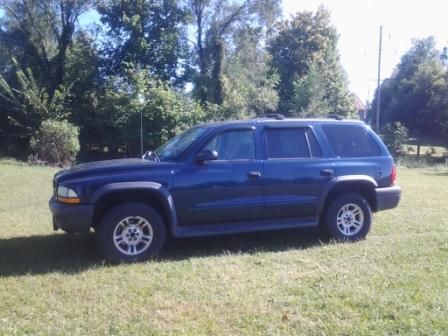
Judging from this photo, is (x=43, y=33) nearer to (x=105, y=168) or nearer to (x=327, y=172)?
(x=105, y=168)

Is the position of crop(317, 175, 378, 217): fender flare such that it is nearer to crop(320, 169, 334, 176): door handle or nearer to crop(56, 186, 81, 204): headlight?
crop(320, 169, 334, 176): door handle

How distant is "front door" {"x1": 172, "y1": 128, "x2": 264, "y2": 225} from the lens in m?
5.79

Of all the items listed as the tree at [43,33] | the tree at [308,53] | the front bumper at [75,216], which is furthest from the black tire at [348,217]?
the tree at [308,53]

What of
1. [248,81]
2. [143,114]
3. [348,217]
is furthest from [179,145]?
[248,81]

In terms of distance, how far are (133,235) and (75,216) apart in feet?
2.37

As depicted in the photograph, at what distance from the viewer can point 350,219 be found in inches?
264

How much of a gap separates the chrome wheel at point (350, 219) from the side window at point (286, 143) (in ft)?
3.25

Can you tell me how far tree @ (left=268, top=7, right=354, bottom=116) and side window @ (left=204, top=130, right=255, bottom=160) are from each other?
34663 mm

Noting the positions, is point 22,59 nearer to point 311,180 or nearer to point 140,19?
point 140,19

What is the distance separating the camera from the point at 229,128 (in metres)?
6.22

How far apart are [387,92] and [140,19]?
4751cm

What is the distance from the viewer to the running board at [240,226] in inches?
230

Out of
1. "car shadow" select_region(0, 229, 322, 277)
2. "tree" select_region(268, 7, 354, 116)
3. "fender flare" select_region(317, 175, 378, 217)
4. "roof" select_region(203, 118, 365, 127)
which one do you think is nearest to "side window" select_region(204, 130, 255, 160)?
"roof" select_region(203, 118, 365, 127)

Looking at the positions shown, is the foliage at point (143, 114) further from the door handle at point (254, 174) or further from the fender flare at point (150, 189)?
the fender flare at point (150, 189)
